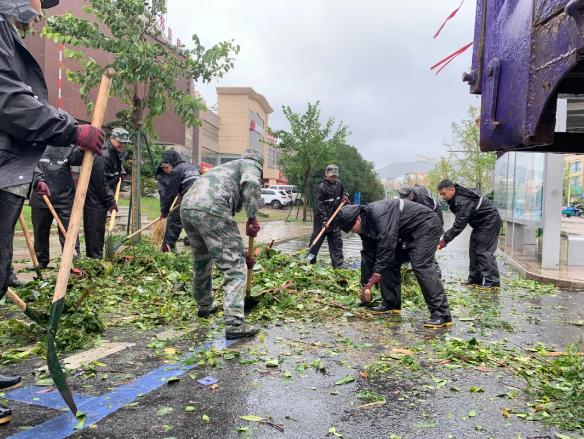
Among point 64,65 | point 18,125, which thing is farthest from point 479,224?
point 64,65

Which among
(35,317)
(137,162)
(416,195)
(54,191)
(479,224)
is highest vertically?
(137,162)

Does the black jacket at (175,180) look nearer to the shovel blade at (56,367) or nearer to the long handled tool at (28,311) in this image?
the long handled tool at (28,311)

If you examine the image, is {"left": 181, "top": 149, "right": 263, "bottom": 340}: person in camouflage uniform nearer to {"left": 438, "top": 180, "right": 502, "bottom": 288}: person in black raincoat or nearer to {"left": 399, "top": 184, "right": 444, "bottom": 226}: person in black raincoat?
{"left": 399, "top": 184, "right": 444, "bottom": 226}: person in black raincoat

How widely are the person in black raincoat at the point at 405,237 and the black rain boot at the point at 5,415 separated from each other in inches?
145

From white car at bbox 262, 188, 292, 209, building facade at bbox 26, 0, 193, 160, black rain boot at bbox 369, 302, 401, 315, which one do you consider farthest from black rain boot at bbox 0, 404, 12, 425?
white car at bbox 262, 188, 292, 209

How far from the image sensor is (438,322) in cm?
568

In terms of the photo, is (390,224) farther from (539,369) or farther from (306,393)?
(306,393)

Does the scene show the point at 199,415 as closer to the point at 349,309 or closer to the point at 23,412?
the point at 23,412

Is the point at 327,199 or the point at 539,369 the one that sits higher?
the point at 327,199

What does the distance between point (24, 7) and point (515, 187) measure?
45.0 ft

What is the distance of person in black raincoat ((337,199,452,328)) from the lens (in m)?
5.76

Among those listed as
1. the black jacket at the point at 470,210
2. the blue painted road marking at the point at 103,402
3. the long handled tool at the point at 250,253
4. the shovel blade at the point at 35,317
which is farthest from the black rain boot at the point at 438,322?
the shovel blade at the point at 35,317

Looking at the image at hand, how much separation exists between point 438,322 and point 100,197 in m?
5.16

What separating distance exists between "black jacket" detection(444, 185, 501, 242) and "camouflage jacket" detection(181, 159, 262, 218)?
4.60 m
